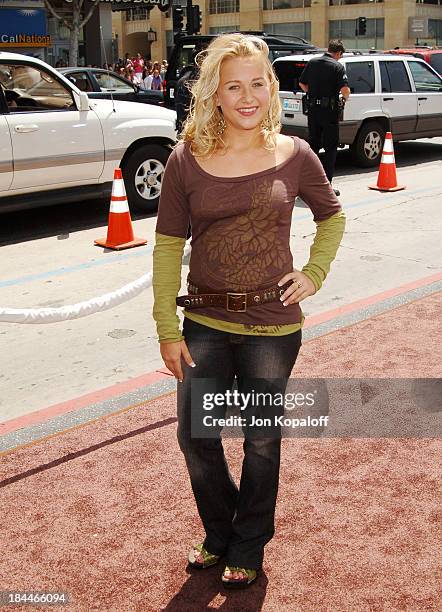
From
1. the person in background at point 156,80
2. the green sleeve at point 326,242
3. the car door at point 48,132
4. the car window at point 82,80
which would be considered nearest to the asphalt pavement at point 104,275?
the car door at point 48,132

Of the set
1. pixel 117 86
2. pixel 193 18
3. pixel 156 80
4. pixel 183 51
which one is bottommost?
pixel 117 86

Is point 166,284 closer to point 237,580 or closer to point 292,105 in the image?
point 237,580

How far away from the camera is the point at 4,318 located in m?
4.28

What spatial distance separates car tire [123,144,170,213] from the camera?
10.0m

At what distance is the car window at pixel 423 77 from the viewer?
14531 mm

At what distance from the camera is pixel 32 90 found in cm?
917

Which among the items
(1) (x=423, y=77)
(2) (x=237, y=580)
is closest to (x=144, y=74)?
(1) (x=423, y=77)

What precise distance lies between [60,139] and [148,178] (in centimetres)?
139

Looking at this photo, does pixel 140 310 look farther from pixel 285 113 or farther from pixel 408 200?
pixel 285 113

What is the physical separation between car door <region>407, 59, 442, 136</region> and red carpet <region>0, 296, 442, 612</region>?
11.0 metres

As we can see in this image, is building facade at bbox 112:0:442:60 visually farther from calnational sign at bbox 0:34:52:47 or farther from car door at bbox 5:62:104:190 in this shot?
car door at bbox 5:62:104:190

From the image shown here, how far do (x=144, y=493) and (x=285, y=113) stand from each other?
34.5 feet

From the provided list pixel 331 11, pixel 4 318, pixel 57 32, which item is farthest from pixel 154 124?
pixel 331 11

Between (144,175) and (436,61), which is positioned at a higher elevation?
(436,61)
